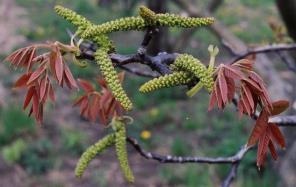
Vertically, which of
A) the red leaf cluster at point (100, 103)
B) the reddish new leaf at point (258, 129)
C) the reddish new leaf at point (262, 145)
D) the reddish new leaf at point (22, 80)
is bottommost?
the red leaf cluster at point (100, 103)

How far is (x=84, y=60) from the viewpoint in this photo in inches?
43.0

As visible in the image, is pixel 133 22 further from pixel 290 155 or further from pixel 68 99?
pixel 68 99

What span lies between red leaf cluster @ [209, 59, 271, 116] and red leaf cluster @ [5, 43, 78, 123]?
282 millimetres

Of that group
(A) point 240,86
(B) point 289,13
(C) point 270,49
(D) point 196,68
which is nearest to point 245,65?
(A) point 240,86

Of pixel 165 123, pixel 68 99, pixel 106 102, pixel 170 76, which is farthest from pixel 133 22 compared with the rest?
pixel 68 99

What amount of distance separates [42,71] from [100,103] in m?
0.52

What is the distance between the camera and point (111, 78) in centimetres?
92

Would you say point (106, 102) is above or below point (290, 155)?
above

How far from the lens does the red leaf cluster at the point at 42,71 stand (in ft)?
3.29

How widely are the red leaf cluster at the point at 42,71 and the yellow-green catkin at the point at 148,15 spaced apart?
20 cm

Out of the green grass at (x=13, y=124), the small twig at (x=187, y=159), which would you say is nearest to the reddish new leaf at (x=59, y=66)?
the small twig at (x=187, y=159)

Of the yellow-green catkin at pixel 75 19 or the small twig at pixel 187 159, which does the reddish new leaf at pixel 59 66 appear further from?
the small twig at pixel 187 159

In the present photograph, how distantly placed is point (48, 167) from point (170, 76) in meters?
3.49

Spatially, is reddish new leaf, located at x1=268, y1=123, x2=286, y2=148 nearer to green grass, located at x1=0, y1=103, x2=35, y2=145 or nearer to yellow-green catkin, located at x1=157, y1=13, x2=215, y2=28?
yellow-green catkin, located at x1=157, y1=13, x2=215, y2=28
